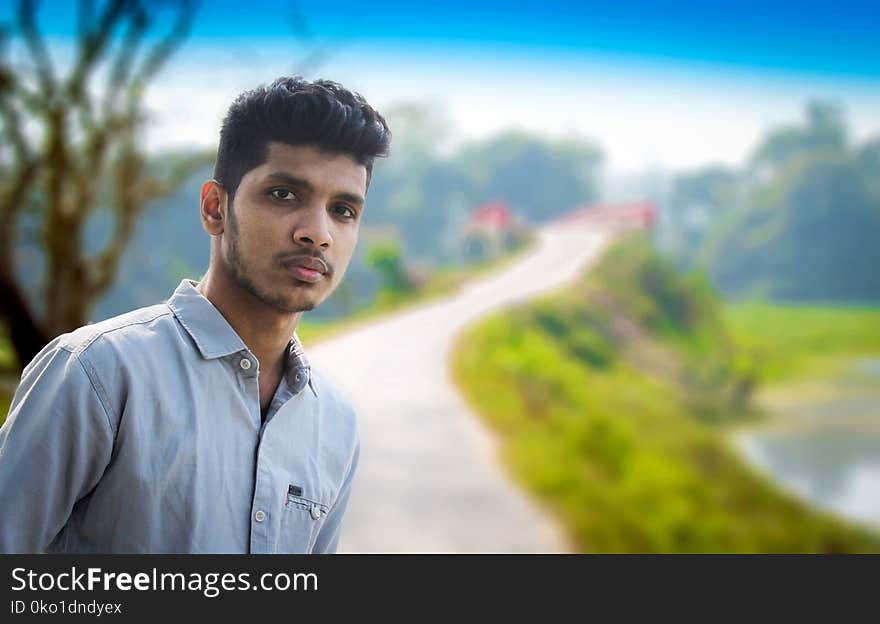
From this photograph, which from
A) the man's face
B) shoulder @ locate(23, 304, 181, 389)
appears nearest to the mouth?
the man's face

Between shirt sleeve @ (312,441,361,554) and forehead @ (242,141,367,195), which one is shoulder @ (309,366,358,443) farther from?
forehead @ (242,141,367,195)

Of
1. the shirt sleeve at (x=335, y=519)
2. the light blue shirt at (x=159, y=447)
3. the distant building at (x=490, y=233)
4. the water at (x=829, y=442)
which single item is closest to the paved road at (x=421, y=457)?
the distant building at (x=490, y=233)

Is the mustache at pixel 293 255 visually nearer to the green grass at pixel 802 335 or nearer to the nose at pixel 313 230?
the nose at pixel 313 230

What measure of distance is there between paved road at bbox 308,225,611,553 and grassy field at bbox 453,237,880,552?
6.8 inches

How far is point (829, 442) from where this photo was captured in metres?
7.06

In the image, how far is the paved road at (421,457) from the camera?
156 inches

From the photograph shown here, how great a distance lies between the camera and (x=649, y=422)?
22.4 feet

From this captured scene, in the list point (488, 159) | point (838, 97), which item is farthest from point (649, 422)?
point (838, 97)

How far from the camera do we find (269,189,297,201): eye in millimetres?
737

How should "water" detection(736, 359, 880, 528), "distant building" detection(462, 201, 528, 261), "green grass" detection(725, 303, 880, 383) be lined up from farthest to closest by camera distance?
"distant building" detection(462, 201, 528, 261)
"green grass" detection(725, 303, 880, 383)
"water" detection(736, 359, 880, 528)

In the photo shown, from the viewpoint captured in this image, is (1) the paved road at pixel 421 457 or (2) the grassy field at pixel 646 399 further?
(2) the grassy field at pixel 646 399

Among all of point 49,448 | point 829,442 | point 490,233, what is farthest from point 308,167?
point 490,233

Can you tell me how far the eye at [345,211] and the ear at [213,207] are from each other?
11cm

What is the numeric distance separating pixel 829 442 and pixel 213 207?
7410 millimetres
